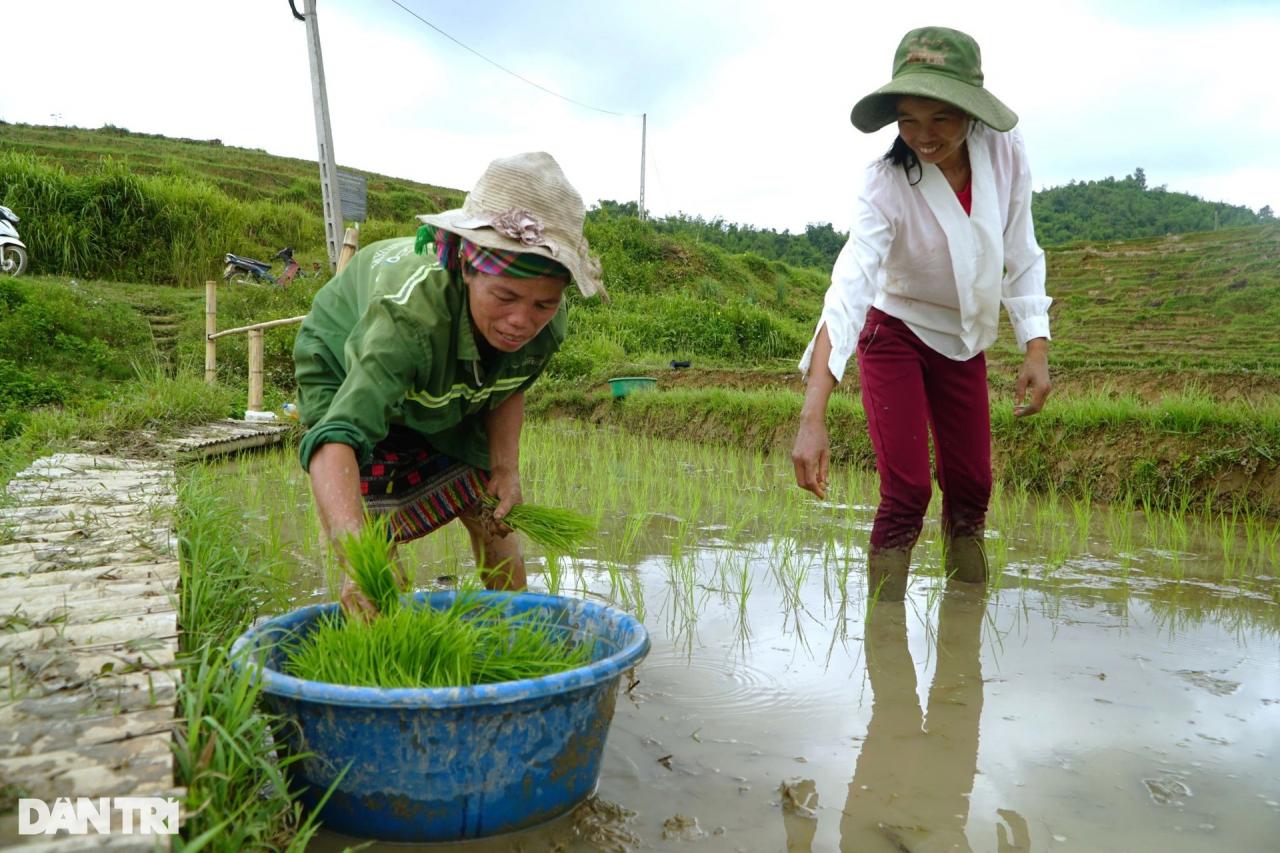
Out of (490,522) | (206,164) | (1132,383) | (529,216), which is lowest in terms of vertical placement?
(490,522)

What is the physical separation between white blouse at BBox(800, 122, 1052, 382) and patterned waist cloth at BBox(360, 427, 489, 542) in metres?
0.94

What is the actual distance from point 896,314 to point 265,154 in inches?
1332

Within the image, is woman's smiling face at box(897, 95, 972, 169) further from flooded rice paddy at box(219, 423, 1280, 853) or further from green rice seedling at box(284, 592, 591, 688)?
green rice seedling at box(284, 592, 591, 688)

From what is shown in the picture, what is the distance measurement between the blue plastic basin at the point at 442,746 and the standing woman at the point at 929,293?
3.14 ft

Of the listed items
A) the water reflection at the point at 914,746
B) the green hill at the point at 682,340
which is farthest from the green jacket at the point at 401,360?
the green hill at the point at 682,340

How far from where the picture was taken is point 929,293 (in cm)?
268

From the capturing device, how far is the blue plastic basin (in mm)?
1379

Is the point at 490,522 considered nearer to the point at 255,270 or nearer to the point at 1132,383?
the point at 1132,383

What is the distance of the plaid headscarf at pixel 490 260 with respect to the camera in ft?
6.15

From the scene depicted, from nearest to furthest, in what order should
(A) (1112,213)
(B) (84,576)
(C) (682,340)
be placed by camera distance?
(B) (84,576) < (C) (682,340) < (A) (1112,213)

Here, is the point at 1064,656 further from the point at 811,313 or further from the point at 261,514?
the point at 811,313

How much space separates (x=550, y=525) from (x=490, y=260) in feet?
2.42

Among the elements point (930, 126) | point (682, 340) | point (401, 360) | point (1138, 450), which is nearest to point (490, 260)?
point (401, 360)

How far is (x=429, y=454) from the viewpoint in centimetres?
243
